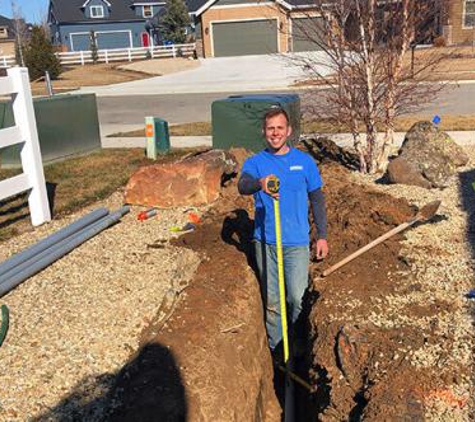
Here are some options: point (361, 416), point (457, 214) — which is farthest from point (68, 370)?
point (457, 214)

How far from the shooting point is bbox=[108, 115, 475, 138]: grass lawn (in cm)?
1266

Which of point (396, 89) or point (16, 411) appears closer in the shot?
point (16, 411)

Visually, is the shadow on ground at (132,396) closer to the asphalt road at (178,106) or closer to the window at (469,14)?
the asphalt road at (178,106)

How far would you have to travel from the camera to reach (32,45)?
34781 millimetres

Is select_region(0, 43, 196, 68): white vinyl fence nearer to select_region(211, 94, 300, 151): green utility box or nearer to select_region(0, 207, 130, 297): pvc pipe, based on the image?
select_region(211, 94, 300, 151): green utility box

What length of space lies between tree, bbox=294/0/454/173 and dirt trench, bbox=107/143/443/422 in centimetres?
229

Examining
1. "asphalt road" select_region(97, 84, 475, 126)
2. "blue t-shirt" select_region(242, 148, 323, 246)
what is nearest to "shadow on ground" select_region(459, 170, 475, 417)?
"blue t-shirt" select_region(242, 148, 323, 246)

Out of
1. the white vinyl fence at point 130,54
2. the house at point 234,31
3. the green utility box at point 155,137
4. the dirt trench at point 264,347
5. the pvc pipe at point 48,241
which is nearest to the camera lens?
the dirt trench at point 264,347

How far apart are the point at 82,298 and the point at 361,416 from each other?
2717 millimetres

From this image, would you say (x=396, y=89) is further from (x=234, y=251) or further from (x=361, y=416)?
(x=361, y=416)

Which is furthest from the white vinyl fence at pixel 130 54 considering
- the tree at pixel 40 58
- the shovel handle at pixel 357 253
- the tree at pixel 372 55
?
the shovel handle at pixel 357 253

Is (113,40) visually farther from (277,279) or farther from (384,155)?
(277,279)

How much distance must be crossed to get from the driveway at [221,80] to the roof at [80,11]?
67.2ft

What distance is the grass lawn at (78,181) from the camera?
7.99m
